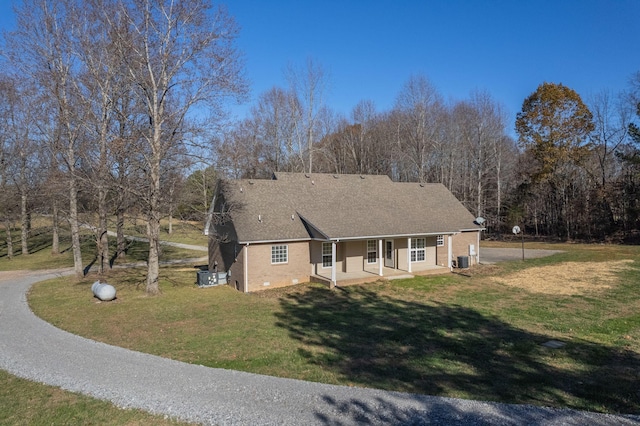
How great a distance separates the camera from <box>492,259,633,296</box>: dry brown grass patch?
18469mm

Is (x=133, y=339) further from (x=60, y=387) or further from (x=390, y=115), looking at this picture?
(x=390, y=115)

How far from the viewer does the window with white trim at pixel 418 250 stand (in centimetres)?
2384

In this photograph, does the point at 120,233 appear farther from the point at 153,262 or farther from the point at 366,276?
the point at 366,276

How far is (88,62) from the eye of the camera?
19.8 metres

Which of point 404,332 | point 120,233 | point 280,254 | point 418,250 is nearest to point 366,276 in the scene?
point 280,254

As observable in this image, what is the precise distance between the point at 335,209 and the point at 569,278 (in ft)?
40.1

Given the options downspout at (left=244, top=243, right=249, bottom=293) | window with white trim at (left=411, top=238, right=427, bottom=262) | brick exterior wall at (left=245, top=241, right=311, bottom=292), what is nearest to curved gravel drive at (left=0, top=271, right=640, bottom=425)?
downspout at (left=244, top=243, right=249, bottom=293)

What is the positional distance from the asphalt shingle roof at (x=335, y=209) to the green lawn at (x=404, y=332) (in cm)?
273

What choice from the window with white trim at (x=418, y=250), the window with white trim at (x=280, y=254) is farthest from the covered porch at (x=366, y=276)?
the window with white trim at (x=280, y=254)

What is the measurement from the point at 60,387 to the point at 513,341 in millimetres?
10827

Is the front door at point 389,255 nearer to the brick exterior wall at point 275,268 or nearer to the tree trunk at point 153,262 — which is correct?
the brick exterior wall at point 275,268

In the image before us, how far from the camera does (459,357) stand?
10172 mm

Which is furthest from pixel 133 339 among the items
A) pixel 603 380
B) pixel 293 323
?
pixel 603 380

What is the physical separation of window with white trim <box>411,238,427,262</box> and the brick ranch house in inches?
2.3
